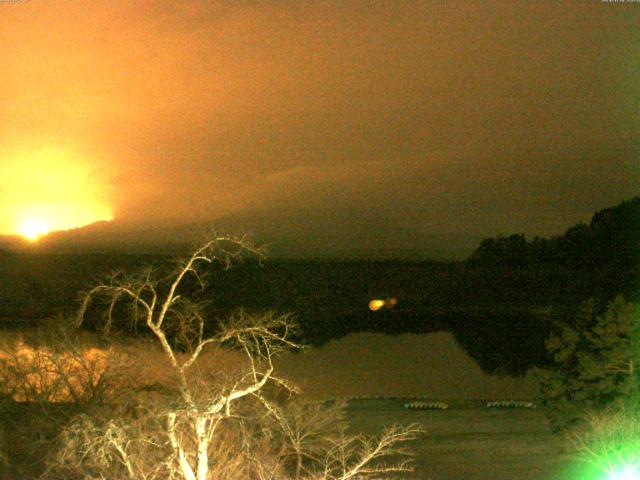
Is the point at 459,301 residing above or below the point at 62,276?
below

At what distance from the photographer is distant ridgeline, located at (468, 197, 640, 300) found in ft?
240

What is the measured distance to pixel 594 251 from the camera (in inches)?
3344

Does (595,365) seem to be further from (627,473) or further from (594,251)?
(594,251)

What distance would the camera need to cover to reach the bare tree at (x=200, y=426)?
9.64 meters

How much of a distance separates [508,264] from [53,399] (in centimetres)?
8298

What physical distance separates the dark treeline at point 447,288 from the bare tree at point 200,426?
3115 cm

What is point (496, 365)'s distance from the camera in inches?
1662

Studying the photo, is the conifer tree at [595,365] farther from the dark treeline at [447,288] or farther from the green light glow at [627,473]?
the dark treeline at [447,288]

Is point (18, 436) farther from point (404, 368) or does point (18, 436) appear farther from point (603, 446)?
point (404, 368)

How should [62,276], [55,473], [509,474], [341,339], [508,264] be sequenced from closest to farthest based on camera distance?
1. [55,473]
2. [509,474]
3. [341,339]
4. [62,276]
5. [508,264]

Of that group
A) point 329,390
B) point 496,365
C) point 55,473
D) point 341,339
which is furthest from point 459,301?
point 55,473

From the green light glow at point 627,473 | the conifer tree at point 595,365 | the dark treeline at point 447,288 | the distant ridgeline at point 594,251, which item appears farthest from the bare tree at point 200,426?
the distant ridgeline at point 594,251

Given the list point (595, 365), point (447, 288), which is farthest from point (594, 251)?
point (595, 365)

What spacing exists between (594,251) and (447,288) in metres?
18.1
